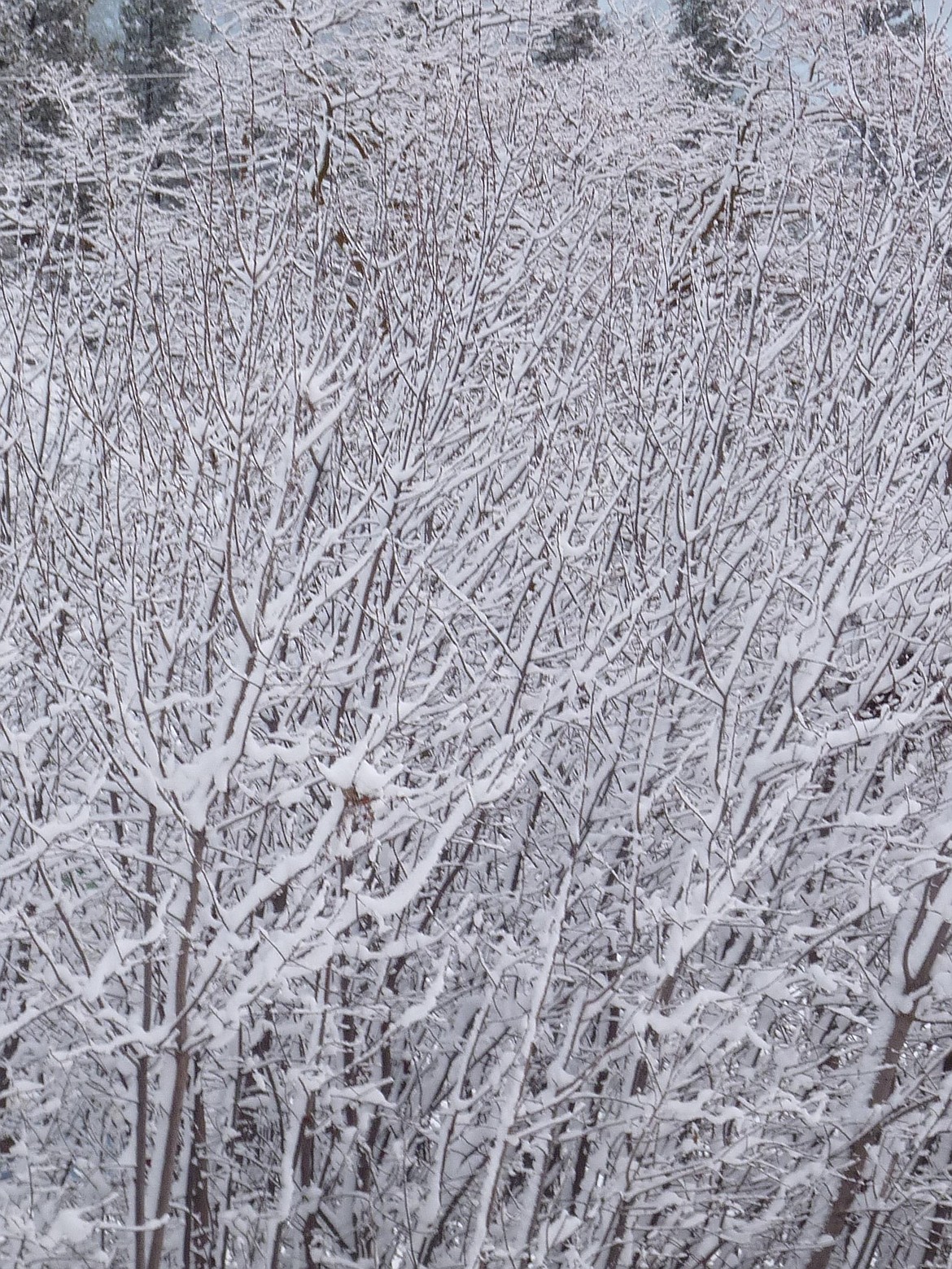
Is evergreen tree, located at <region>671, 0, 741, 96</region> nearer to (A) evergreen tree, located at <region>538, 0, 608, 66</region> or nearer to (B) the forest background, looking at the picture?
(A) evergreen tree, located at <region>538, 0, 608, 66</region>

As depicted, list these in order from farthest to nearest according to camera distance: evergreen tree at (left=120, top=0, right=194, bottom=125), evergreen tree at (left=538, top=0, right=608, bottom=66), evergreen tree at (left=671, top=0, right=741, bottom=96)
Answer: evergreen tree at (left=120, top=0, right=194, bottom=125)
evergreen tree at (left=538, top=0, right=608, bottom=66)
evergreen tree at (left=671, top=0, right=741, bottom=96)

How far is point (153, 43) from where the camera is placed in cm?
2431

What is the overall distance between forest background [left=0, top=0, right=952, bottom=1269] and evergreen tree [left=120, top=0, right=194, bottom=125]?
2100 cm

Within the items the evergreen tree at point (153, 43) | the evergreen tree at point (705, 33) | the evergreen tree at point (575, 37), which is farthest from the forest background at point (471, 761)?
the evergreen tree at point (153, 43)

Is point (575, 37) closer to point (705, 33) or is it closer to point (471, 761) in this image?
point (705, 33)

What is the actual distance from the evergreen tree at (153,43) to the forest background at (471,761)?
68.9 ft

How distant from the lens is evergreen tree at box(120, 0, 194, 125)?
937 inches

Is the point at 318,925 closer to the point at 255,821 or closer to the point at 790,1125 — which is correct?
the point at 255,821

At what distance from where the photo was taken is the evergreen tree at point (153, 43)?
23.8m

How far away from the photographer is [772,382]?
667 centimetres

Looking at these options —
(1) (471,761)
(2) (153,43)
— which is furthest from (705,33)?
(1) (471,761)

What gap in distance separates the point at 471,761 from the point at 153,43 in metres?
25.3

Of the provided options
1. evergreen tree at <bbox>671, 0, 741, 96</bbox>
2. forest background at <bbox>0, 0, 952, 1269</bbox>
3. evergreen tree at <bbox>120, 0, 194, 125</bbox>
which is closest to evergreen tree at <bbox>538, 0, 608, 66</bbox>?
evergreen tree at <bbox>671, 0, 741, 96</bbox>

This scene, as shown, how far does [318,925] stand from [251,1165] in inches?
113
